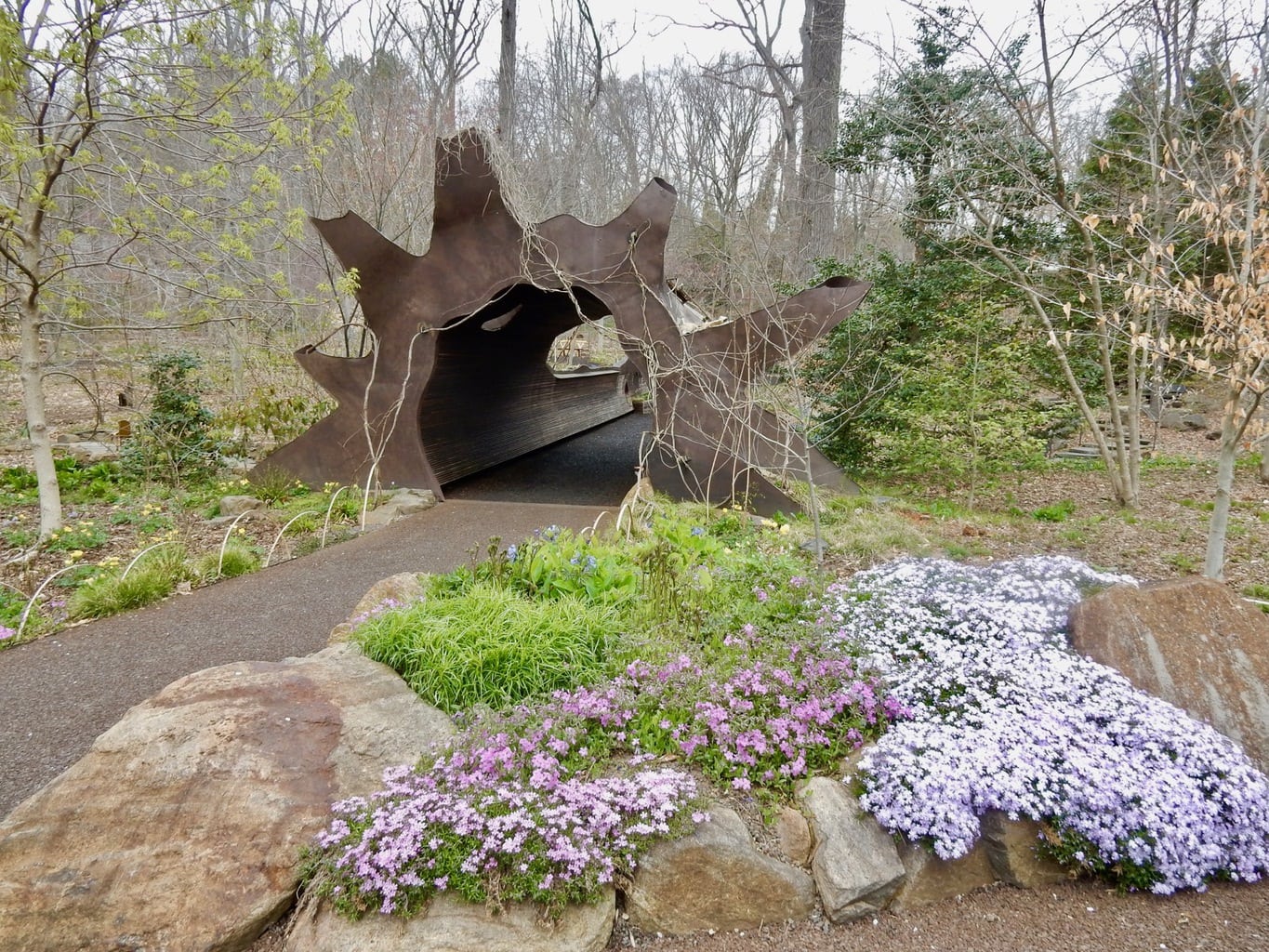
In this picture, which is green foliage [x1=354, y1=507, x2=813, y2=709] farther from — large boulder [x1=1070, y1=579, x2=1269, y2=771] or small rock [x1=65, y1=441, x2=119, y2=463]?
small rock [x1=65, y1=441, x2=119, y2=463]

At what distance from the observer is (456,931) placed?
1.98 meters

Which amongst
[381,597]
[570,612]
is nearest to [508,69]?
[381,597]

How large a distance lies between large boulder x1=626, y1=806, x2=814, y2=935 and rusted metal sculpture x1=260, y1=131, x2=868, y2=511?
3553 mm

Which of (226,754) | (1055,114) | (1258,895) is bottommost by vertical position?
(1258,895)

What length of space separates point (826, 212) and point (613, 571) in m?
10.2

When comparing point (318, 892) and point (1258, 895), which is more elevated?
point (318, 892)

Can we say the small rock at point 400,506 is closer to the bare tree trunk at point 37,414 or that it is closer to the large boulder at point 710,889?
the bare tree trunk at point 37,414

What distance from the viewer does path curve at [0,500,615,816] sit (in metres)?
2.95

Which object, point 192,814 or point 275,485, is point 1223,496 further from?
point 275,485

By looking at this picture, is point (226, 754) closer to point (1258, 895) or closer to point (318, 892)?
point (318, 892)

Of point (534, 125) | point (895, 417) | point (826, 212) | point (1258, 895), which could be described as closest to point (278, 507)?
point (895, 417)

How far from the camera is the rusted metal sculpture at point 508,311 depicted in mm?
5961

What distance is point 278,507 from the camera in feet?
21.2

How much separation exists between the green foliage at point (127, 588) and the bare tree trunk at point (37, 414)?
1279 mm
